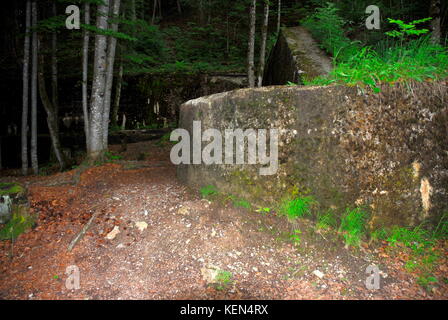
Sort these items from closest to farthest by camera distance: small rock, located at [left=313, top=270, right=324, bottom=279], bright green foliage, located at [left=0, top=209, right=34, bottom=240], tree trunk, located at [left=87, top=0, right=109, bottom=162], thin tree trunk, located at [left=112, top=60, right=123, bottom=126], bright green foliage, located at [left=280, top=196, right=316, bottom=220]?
small rock, located at [left=313, top=270, right=324, bottom=279]
bright green foliage, located at [left=280, top=196, right=316, bottom=220]
bright green foliage, located at [left=0, top=209, right=34, bottom=240]
tree trunk, located at [left=87, top=0, right=109, bottom=162]
thin tree trunk, located at [left=112, top=60, right=123, bottom=126]

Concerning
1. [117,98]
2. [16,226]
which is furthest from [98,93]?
[117,98]

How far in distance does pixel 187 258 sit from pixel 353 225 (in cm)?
237

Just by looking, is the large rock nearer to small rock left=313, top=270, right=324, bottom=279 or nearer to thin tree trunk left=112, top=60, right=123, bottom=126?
small rock left=313, top=270, right=324, bottom=279

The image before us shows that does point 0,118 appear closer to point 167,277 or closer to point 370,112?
point 167,277

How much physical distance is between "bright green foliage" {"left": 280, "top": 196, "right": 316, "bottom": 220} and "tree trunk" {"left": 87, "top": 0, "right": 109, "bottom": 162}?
5.26 meters

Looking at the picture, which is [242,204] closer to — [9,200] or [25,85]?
[9,200]

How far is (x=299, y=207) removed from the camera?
3.85m

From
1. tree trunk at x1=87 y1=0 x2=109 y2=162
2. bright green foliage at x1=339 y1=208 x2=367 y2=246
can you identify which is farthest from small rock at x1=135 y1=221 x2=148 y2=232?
tree trunk at x1=87 y1=0 x2=109 y2=162

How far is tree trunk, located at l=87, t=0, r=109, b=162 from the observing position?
647cm

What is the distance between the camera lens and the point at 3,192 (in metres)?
4.34

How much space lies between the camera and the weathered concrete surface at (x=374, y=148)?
3.71 m

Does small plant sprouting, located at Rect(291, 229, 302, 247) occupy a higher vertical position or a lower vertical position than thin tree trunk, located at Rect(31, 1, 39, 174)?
lower

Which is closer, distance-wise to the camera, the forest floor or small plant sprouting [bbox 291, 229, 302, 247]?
the forest floor

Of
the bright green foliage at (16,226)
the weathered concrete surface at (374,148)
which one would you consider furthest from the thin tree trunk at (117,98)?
the weathered concrete surface at (374,148)
